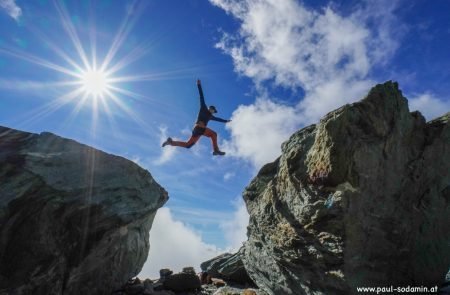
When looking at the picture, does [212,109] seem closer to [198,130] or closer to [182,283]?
[198,130]

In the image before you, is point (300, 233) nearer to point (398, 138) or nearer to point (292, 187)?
point (292, 187)

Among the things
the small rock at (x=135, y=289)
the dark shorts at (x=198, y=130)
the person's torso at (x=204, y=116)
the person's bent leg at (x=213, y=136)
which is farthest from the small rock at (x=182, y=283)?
the person's torso at (x=204, y=116)

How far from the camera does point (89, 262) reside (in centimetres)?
1955

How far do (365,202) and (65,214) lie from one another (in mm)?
16371

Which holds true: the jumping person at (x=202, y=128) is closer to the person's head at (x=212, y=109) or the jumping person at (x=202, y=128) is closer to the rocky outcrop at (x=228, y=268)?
the person's head at (x=212, y=109)

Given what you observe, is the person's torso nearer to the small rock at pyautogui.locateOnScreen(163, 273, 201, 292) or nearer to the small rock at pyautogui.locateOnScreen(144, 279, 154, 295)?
the small rock at pyautogui.locateOnScreen(163, 273, 201, 292)

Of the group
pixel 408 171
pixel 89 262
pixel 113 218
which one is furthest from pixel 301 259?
pixel 89 262

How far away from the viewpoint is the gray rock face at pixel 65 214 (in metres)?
17.6

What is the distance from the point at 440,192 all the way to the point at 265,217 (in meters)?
7.86

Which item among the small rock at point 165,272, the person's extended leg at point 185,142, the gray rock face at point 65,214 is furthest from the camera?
the small rock at point 165,272

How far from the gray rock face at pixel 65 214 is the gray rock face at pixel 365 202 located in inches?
430

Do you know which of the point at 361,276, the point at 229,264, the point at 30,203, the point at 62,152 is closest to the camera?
the point at 361,276

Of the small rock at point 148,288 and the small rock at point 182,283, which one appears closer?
the small rock at point 148,288

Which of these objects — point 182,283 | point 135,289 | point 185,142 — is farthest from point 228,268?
point 185,142
